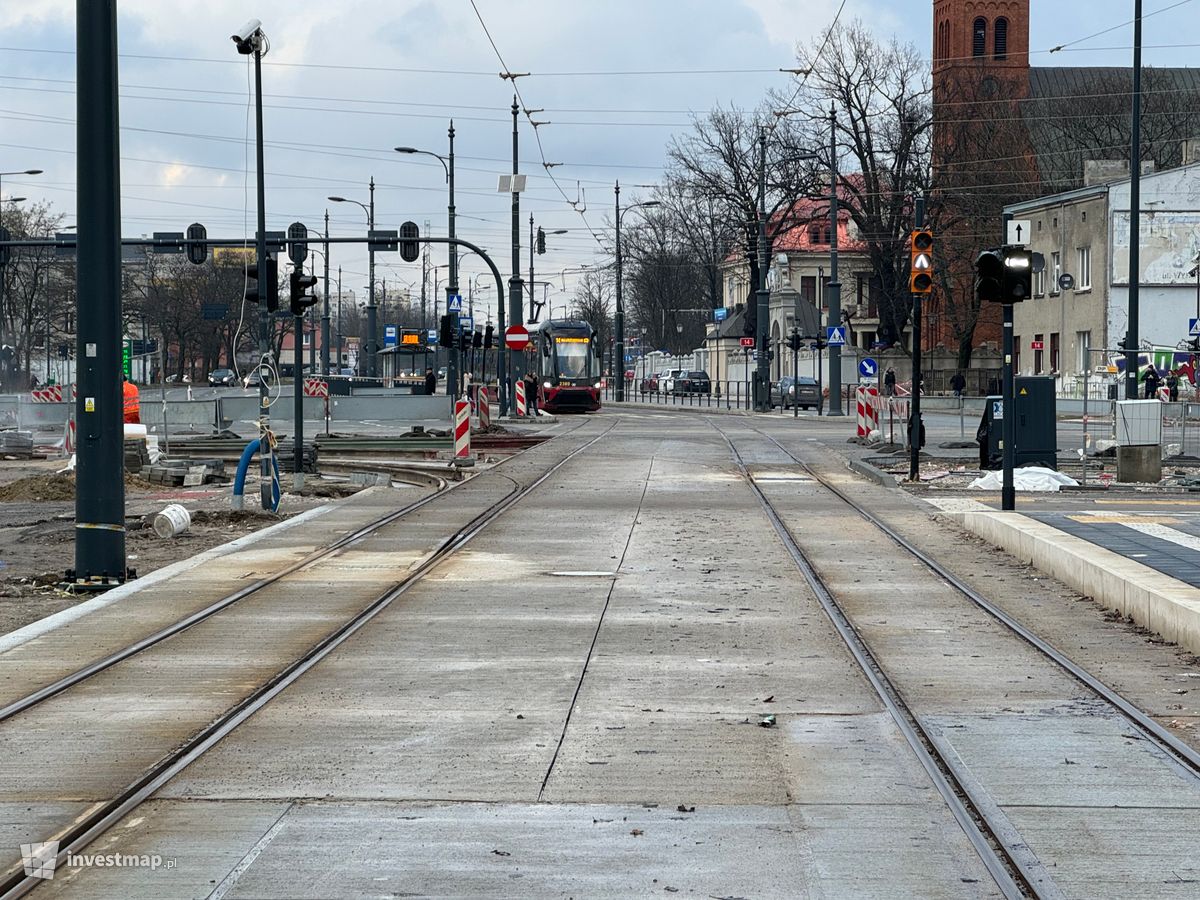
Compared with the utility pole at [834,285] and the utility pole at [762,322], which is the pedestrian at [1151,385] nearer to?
the utility pole at [834,285]

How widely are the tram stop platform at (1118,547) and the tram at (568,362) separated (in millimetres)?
39682

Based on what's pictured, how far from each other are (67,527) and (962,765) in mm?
14275

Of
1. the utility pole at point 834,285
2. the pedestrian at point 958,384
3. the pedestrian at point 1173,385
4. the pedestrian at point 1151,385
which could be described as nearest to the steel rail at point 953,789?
the pedestrian at point 1151,385

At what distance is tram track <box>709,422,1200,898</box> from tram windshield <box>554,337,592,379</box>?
46565mm

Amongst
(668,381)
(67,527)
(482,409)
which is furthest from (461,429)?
(668,381)

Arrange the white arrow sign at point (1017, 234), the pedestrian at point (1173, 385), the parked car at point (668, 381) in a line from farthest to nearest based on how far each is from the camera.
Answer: the parked car at point (668, 381)
the pedestrian at point (1173, 385)
the white arrow sign at point (1017, 234)

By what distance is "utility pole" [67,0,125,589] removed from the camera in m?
13.0

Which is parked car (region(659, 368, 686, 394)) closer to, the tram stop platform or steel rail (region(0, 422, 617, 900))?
the tram stop platform

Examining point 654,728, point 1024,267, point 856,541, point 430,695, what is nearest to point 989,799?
point 654,728

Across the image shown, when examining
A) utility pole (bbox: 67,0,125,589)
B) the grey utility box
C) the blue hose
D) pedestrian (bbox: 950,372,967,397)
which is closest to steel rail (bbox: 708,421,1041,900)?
utility pole (bbox: 67,0,125,589)

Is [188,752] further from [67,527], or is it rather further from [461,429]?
[461,429]

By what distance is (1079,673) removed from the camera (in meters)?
9.47

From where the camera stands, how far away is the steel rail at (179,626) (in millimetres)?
8805

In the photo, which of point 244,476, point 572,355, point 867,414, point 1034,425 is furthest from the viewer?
point 572,355
